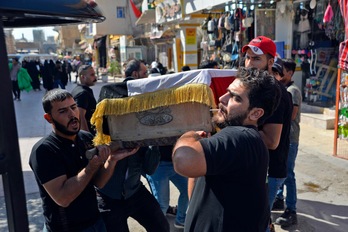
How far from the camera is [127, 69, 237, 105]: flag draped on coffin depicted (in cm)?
231

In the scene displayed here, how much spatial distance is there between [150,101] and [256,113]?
2.65 feet

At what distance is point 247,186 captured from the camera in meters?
1.61

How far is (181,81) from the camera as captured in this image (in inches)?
91.0

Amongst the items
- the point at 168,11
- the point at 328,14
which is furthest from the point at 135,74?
the point at 168,11

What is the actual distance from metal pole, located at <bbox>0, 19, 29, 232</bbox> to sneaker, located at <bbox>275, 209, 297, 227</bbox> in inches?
124

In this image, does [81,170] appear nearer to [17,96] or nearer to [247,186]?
[247,186]

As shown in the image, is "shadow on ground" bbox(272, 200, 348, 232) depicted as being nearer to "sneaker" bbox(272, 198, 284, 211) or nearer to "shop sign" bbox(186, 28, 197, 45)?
"sneaker" bbox(272, 198, 284, 211)

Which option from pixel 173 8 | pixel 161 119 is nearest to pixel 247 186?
pixel 161 119

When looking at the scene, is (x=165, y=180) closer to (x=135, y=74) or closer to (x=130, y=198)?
(x=130, y=198)

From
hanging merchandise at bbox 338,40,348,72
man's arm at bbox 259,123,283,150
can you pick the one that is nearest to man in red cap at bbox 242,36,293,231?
man's arm at bbox 259,123,283,150

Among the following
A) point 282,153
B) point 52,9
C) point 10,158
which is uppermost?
point 52,9

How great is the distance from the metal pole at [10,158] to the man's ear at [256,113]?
42.2 inches

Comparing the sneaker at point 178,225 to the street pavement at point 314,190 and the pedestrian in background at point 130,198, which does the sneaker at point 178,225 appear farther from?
the pedestrian in background at point 130,198

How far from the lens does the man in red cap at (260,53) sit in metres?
3.03
